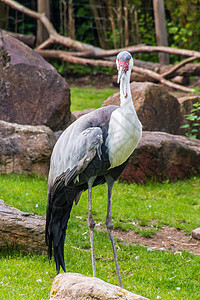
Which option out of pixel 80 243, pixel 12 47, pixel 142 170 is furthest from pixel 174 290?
pixel 12 47

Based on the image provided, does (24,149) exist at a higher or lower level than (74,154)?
lower

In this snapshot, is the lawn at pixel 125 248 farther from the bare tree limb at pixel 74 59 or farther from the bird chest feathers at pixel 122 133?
the bare tree limb at pixel 74 59

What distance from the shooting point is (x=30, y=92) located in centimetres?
790

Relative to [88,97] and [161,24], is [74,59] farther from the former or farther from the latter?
[161,24]

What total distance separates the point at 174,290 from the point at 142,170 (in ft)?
9.78

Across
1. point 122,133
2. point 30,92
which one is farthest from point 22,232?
point 30,92

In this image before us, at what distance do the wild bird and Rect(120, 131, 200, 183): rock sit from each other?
9.43ft

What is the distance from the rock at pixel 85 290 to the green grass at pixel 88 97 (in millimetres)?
7605

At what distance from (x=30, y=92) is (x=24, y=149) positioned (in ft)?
4.44

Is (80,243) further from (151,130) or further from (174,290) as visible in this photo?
(151,130)

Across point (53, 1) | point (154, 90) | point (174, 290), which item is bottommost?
point (174, 290)

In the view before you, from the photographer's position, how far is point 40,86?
8.01 meters

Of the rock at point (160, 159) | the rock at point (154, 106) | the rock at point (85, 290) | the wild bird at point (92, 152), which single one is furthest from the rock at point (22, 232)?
the rock at point (154, 106)

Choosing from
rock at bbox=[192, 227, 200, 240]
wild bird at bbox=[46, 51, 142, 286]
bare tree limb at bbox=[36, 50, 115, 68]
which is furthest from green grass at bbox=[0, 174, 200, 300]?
bare tree limb at bbox=[36, 50, 115, 68]
